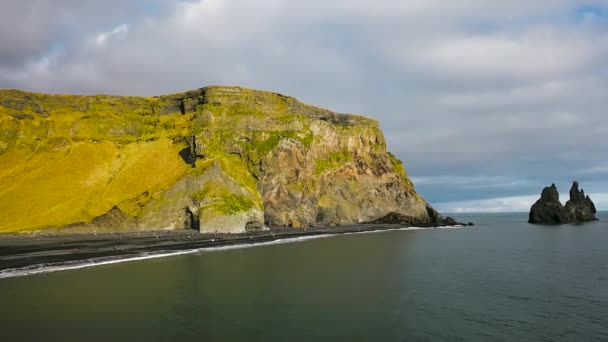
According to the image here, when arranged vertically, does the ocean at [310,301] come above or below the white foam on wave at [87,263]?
below

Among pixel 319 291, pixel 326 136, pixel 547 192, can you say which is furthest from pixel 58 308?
pixel 547 192

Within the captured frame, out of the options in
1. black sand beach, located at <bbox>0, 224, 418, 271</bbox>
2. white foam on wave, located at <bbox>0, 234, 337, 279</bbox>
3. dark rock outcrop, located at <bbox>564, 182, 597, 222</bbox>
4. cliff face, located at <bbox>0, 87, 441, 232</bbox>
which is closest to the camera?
white foam on wave, located at <bbox>0, 234, 337, 279</bbox>

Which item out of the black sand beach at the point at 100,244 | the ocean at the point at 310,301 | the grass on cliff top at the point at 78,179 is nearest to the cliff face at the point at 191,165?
the grass on cliff top at the point at 78,179

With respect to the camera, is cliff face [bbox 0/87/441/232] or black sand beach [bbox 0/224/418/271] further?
cliff face [bbox 0/87/441/232]

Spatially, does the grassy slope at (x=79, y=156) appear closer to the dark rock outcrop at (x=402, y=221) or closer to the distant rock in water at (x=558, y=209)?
the dark rock outcrop at (x=402, y=221)

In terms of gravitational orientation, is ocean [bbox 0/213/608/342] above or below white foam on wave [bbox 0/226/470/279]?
below

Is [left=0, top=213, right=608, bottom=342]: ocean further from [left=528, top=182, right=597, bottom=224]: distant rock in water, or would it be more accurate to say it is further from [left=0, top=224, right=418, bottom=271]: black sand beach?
[left=528, top=182, right=597, bottom=224]: distant rock in water

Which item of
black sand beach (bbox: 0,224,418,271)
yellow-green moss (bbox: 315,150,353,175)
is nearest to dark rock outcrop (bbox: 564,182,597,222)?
yellow-green moss (bbox: 315,150,353,175)

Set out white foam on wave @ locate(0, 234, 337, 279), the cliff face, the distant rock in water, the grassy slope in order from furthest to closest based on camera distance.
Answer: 1. the distant rock in water
2. the cliff face
3. the grassy slope
4. white foam on wave @ locate(0, 234, 337, 279)

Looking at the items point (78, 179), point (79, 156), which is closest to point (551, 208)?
point (78, 179)
